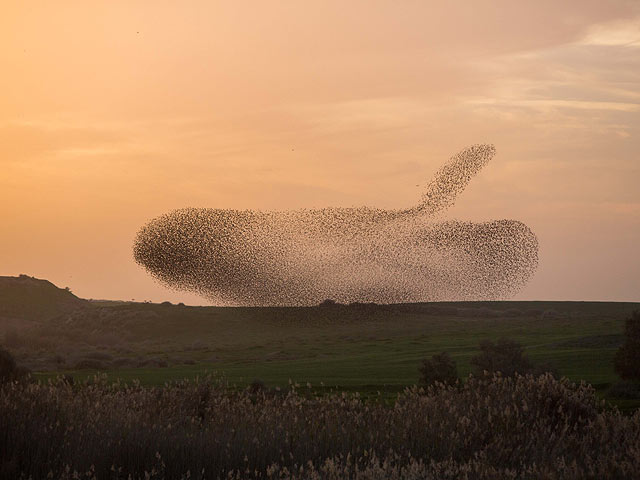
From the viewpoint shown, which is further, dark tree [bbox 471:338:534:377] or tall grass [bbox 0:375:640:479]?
dark tree [bbox 471:338:534:377]

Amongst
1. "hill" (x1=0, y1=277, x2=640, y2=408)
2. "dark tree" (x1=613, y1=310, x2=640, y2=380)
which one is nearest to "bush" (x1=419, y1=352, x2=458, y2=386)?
"hill" (x1=0, y1=277, x2=640, y2=408)

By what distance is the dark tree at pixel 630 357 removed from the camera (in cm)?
3628

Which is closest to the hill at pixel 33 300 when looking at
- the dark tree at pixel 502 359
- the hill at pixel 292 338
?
the hill at pixel 292 338

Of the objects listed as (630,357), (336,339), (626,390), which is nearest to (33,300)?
(336,339)

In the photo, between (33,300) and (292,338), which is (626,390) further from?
(33,300)

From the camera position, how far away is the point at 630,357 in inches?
1449

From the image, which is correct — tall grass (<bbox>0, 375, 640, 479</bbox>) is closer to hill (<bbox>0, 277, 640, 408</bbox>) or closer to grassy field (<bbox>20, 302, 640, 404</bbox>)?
grassy field (<bbox>20, 302, 640, 404</bbox>)

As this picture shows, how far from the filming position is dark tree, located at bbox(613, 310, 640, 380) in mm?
36281

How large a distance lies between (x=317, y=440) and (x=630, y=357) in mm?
27573

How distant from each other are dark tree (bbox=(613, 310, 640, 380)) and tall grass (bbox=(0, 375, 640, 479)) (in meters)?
21.8

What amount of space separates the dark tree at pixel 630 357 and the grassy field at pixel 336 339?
818 mm

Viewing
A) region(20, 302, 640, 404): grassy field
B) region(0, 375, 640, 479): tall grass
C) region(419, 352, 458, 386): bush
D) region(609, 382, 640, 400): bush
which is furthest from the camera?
Answer: region(20, 302, 640, 404): grassy field

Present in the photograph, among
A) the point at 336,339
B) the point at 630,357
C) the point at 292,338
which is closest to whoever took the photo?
the point at 630,357

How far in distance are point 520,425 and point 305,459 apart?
4048mm
